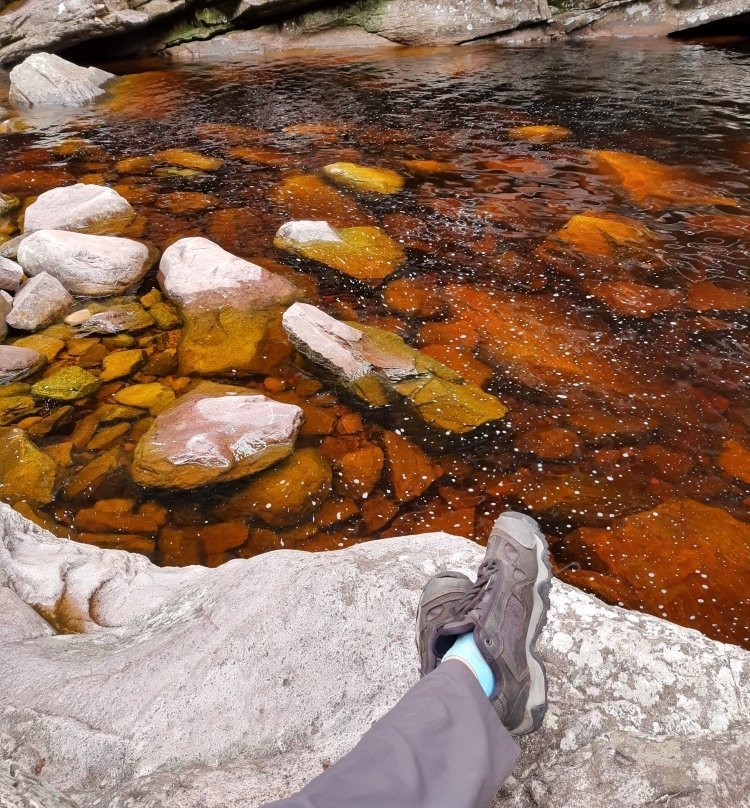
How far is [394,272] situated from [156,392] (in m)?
2.63

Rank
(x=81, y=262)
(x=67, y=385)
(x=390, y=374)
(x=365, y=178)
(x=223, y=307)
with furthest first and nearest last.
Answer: (x=365, y=178) → (x=81, y=262) → (x=223, y=307) → (x=67, y=385) → (x=390, y=374)

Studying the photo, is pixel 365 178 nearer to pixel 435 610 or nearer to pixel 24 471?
pixel 24 471

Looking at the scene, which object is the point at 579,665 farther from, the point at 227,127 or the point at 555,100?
the point at 555,100

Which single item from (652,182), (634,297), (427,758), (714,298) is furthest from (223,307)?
(652,182)

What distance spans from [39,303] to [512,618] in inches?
196

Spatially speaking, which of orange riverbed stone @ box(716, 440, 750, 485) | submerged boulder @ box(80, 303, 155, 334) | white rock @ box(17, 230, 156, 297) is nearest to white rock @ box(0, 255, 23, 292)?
white rock @ box(17, 230, 156, 297)

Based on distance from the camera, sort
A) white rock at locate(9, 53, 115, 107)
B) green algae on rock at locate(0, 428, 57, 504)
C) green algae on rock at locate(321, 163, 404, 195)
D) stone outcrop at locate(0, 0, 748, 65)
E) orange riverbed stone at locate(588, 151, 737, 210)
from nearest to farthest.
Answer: green algae on rock at locate(0, 428, 57, 504) < orange riverbed stone at locate(588, 151, 737, 210) < green algae on rock at locate(321, 163, 404, 195) < white rock at locate(9, 53, 115, 107) < stone outcrop at locate(0, 0, 748, 65)

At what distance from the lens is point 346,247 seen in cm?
643

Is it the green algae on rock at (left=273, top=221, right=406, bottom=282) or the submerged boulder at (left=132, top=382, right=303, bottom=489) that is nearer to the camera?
the submerged boulder at (left=132, top=382, right=303, bottom=489)

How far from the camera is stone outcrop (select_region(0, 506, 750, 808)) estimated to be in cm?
184

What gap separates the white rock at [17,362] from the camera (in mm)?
4727

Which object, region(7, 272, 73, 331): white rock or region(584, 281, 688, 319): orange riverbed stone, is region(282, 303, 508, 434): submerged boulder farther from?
region(7, 272, 73, 331): white rock

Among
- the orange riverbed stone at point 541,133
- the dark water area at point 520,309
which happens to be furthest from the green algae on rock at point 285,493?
the orange riverbed stone at point 541,133

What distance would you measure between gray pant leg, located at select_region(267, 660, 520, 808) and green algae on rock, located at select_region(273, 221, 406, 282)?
470cm
